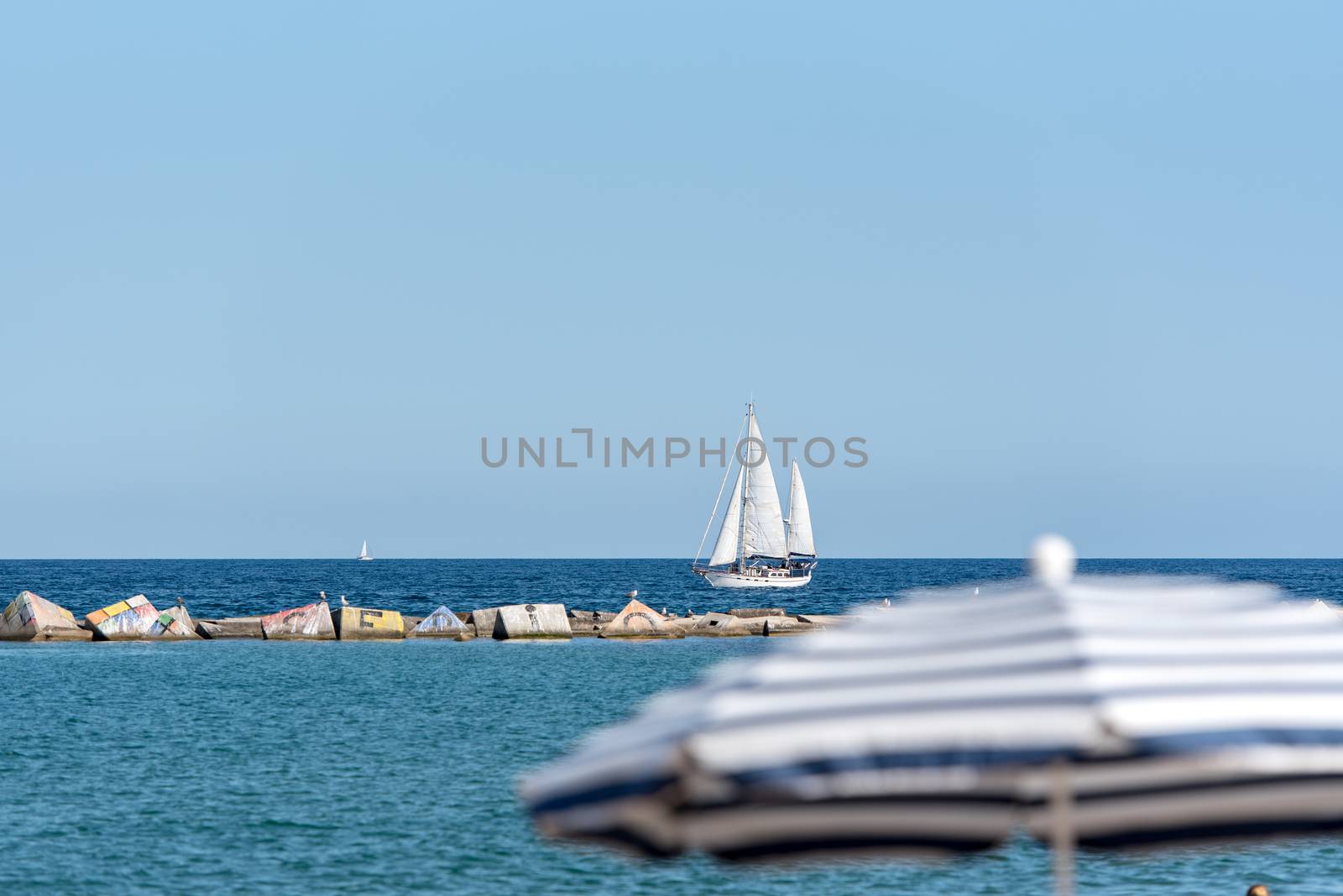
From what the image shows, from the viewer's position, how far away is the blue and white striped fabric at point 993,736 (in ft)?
14.9

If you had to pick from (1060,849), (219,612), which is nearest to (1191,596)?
(1060,849)

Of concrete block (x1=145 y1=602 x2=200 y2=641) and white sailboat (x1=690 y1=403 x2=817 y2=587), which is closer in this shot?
concrete block (x1=145 y1=602 x2=200 y2=641)

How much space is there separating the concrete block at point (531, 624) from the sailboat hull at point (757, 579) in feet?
185

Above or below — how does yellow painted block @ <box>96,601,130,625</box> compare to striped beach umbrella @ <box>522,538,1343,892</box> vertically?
below

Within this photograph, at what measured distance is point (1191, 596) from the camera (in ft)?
21.1

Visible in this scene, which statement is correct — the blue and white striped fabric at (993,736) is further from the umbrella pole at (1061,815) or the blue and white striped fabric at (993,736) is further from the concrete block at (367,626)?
the concrete block at (367,626)

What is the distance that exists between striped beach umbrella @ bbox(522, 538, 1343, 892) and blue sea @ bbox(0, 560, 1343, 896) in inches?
378

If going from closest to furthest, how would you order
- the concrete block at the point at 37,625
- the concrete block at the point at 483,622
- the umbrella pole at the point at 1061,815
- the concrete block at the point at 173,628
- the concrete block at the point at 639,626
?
the umbrella pole at the point at 1061,815
the concrete block at the point at 37,625
the concrete block at the point at 639,626
the concrete block at the point at 173,628
the concrete block at the point at 483,622

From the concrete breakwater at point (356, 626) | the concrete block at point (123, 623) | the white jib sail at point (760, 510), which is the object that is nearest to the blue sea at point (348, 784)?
the concrete breakwater at point (356, 626)

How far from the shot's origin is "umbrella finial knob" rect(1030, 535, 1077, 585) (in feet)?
21.7

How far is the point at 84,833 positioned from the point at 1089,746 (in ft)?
72.8

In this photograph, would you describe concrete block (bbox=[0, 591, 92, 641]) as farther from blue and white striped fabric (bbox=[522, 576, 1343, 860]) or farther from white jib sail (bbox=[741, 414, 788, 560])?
blue and white striped fabric (bbox=[522, 576, 1343, 860])

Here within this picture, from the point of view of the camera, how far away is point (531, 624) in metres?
68.2

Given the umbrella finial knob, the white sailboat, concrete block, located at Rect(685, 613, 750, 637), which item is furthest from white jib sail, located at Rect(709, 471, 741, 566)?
the umbrella finial knob
